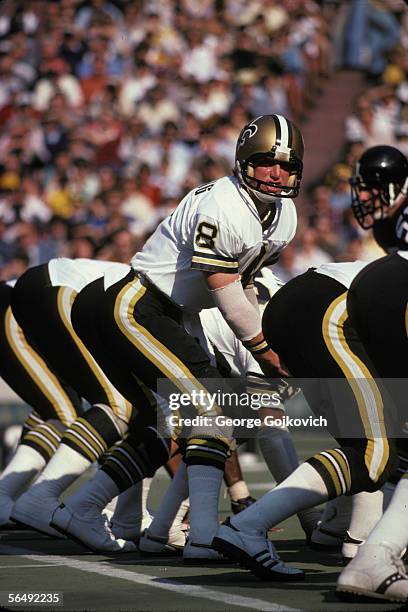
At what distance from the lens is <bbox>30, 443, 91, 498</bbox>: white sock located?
6484 mm

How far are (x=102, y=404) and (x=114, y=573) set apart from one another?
152 centimetres

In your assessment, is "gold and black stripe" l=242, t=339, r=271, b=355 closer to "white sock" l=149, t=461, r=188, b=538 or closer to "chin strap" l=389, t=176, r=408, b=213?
"white sock" l=149, t=461, r=188, b=538

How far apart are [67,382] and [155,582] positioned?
230 cm

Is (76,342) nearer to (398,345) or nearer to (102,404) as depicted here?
(102,404)

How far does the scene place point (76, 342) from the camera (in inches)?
267

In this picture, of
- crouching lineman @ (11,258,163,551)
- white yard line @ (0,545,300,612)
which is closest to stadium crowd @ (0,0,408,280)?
crouching lineman @ (11,258,163,551)

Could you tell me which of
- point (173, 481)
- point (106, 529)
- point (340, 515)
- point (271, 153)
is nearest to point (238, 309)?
point (271, 153)

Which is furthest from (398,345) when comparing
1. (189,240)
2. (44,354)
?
(44,354)

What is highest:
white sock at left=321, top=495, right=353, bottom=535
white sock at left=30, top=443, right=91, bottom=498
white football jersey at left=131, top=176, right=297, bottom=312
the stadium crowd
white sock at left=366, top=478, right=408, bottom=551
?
the stadium crowd

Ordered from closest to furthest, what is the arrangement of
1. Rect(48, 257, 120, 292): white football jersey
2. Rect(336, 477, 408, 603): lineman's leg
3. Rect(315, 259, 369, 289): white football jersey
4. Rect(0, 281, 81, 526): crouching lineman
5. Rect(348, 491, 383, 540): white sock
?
Rect(336, 477, 408, 603): lineman's leg, Rect(315, 259, 369, 289): white football jersey, Rect(348, 491, 383, 540): white sock, Rect(48, 257, 120, 292): white football jersey, Rect(0, 281, 81, 526): crouching lineman

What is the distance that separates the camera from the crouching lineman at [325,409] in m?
4.72

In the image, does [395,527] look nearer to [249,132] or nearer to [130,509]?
[249,132]

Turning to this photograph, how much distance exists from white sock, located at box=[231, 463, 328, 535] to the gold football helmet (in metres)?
1.48

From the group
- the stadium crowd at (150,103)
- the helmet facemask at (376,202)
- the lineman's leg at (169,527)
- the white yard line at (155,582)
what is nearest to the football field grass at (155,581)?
the white yard line at (155,582)
